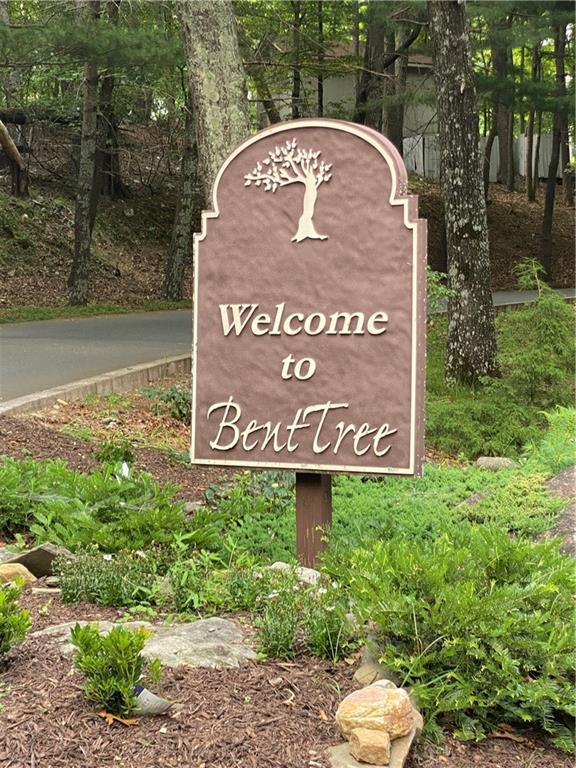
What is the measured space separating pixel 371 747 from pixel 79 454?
16.6 feet

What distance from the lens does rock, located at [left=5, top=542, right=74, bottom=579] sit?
15.4ft

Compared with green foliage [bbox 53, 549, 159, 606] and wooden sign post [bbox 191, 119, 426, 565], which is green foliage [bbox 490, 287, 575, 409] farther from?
green foliage [bbox 53, 549, 159, 606]

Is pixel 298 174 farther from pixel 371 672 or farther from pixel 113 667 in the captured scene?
pixel 113 667

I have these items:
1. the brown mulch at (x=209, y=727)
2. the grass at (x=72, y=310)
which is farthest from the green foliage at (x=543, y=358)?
the grass at (x=72, y=310)

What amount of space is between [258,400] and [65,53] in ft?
44.8

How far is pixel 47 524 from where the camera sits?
507cm

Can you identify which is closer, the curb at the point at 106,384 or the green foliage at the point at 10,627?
the green foliage at the point at 10,627

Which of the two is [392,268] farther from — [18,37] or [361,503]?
[18,37]

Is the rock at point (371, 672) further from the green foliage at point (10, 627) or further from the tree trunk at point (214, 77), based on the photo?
the tree trunk at point (214, 77)

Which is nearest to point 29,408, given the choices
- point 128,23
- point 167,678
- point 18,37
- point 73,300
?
point 167,678

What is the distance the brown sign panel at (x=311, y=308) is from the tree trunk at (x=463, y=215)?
7.10 metres

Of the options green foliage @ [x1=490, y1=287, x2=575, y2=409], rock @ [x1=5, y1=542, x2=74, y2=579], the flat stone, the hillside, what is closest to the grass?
the hillside

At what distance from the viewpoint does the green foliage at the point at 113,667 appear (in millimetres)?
2957

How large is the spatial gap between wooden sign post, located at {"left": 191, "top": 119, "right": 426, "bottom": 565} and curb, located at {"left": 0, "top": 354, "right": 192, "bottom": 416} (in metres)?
3.89
